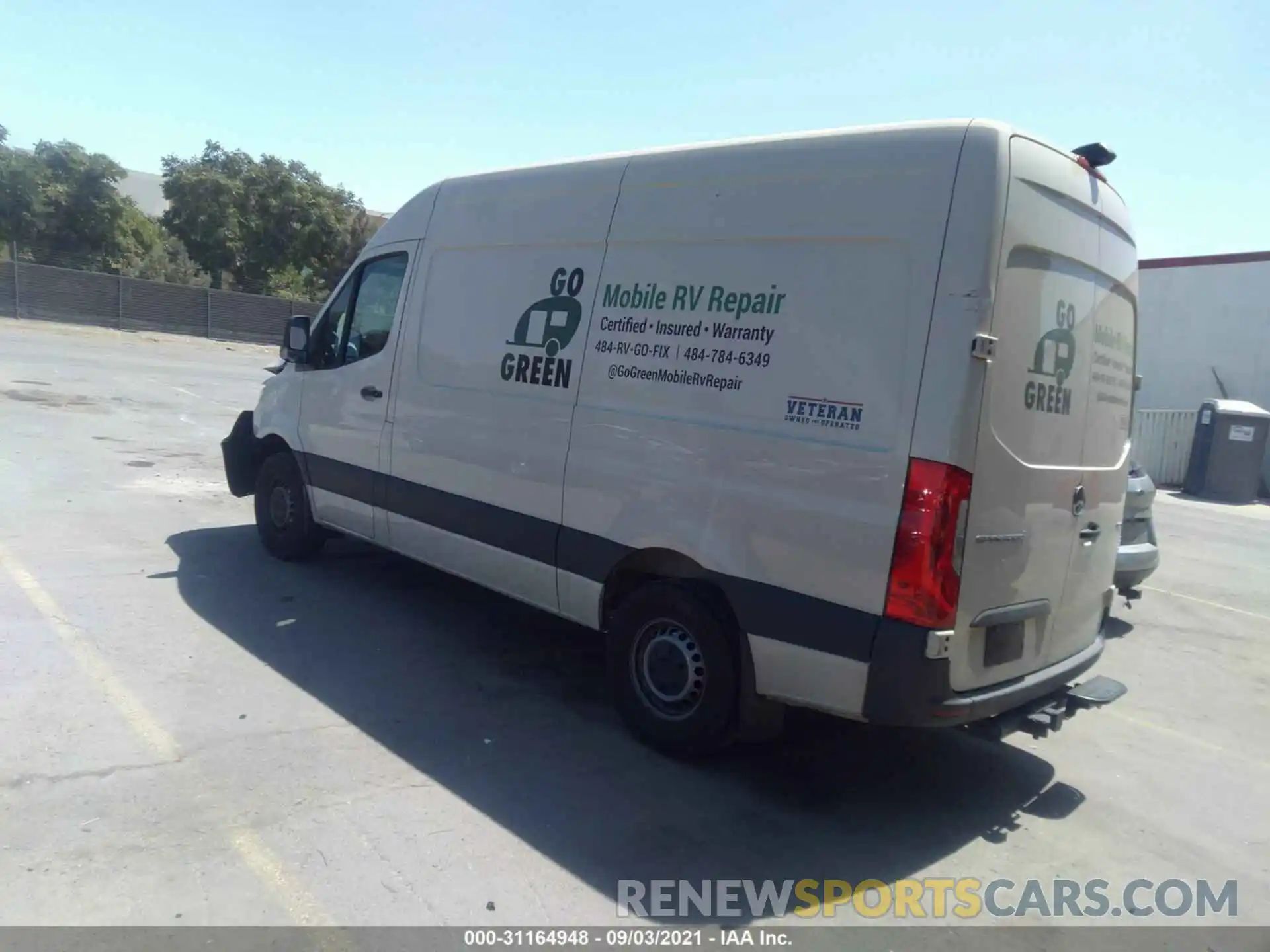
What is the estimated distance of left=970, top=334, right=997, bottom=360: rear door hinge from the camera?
11.9ft

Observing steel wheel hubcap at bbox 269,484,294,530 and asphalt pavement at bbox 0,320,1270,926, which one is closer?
asphalt pavement at bbox 0,320,1270,926

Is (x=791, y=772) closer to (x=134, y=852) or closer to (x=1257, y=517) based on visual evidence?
(x=134, y=852)

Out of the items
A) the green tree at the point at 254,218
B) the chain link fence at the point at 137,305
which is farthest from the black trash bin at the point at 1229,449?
the green tree at the point at 254,218

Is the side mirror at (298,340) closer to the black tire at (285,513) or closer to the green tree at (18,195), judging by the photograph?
the black tire at (285,513)

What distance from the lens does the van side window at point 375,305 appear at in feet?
21.0

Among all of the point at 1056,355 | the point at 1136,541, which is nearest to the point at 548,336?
the point at 1056,355

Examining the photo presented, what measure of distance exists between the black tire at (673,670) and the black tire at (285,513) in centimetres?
331

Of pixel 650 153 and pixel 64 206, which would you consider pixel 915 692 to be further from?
pixel 64 206

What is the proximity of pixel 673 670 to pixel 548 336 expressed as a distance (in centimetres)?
189

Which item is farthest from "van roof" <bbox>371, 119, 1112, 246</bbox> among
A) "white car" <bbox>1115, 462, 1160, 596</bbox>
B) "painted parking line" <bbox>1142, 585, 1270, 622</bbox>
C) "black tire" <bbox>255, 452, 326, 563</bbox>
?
"painted parking line" <bbox>1142, 585, 1270, 622</bbox>

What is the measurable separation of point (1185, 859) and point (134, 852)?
4.19 m

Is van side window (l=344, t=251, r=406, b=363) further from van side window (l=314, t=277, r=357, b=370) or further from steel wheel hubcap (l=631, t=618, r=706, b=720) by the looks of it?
steel wheel hubcap (l=631, t=618, r=706, b=720)

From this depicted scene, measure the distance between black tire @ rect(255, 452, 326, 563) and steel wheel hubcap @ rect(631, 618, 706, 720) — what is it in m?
3.47

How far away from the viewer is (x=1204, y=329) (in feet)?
68.8
